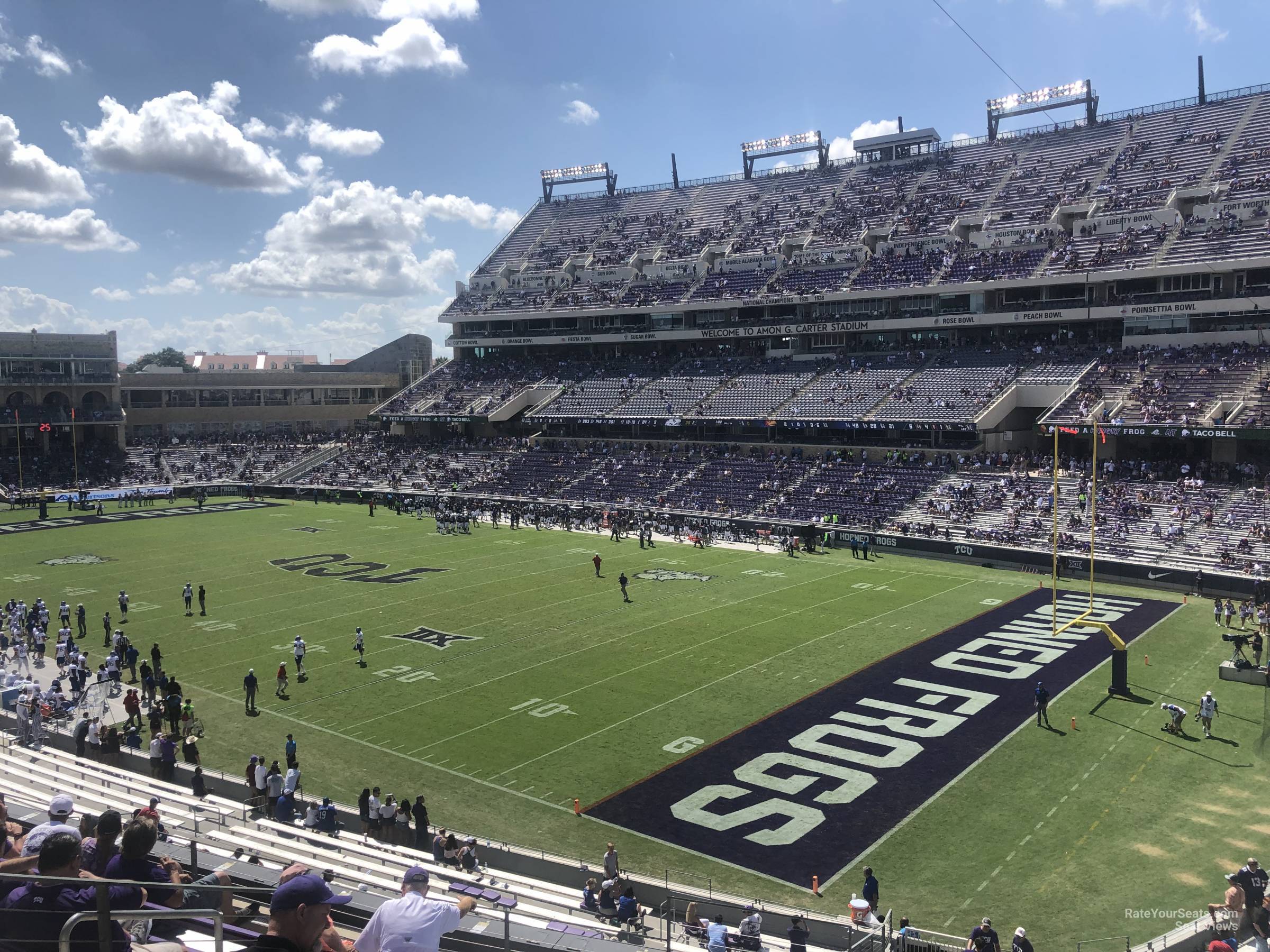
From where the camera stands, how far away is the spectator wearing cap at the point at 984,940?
1136cm

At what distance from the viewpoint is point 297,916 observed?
4.37 meters

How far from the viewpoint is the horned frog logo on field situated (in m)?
37.5

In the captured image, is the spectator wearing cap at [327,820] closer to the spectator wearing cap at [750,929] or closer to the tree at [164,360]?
the spectator wearing cap at [750,929]

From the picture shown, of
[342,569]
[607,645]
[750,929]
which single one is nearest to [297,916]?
[750,929]

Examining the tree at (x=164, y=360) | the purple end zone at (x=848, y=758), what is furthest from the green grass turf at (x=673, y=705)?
the tree at (x=164, y=360)

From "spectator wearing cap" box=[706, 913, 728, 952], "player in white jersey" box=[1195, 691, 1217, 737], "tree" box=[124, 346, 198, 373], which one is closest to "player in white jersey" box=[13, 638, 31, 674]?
"spectator wearing cap" box=[706, 913, 728, 952]

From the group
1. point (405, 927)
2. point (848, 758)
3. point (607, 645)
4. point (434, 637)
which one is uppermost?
point (405, 927)

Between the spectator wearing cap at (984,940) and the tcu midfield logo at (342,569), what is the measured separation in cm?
2852

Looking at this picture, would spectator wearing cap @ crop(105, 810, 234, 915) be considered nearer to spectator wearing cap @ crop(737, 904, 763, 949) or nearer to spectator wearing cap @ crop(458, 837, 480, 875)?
spectator wearing cap @ crop(737, 904, 763, 949)

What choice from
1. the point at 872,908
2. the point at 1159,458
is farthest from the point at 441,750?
the point at 1159,458

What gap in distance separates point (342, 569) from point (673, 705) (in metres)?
22.4

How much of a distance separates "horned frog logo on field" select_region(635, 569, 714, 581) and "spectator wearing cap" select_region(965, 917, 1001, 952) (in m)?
25.3

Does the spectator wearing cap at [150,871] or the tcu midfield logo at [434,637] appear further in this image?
the tcu midfield logo at [434,637]

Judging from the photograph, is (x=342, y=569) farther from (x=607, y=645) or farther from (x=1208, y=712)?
(x=1208, y=712)
